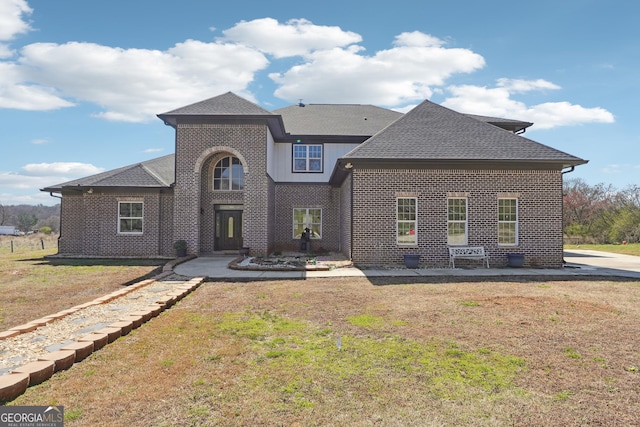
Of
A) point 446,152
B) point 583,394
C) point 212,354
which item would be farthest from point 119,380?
point 446,152

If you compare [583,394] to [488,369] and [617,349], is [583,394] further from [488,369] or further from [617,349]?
[617,349]

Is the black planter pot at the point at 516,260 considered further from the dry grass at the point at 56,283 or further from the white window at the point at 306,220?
the dry grass at the point at 56,283

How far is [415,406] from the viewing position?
12.4ft

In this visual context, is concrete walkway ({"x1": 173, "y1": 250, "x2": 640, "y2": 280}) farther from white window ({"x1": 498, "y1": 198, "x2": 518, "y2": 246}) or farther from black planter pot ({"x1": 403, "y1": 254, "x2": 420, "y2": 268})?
white window ({"x1": 498, "y1": 198, "x2": 518, "y2": 246})

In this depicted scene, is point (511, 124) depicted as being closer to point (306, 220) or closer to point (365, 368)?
point (306, 220)

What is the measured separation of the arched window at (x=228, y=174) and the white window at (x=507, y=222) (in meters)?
11.6

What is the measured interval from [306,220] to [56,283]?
1212cm

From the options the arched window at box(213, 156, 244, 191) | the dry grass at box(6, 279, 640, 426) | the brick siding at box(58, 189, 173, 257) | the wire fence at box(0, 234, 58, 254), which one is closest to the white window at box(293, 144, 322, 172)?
the arched window at box(213, 156, 244, 191)

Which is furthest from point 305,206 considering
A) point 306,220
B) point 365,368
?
point 365,368

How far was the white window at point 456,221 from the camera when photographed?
14.6 m

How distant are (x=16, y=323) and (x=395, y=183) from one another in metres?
11.7

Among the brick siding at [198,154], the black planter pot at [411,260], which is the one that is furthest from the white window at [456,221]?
the brick siding at [198,154]

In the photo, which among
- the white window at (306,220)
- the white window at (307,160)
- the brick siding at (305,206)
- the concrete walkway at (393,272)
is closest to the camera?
the concrete walkway at (393,272)

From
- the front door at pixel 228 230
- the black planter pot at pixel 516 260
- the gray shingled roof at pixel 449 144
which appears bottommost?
the black planter pot at pixel 516 260
